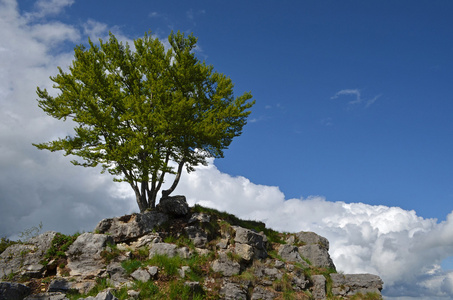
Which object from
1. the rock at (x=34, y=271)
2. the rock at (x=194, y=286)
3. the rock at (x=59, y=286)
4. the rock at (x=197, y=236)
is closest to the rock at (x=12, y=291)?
the rock at (x=59, y=286)

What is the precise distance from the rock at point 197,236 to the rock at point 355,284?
8068 millimetres

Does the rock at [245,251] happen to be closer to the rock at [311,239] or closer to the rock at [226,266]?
the rock at [226,266]

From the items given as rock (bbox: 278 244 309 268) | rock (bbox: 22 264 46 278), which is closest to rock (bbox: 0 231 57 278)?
rock (bbox: 22 264 46 278)

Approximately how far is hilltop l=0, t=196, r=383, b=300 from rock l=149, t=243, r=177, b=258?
2 centimetres

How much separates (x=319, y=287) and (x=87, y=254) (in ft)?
43.9

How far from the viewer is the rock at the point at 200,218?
21.2 meters

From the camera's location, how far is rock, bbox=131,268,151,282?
16094 millimetres

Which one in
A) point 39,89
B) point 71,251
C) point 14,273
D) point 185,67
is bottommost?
point 14,273

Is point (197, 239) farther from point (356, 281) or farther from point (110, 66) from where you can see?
point (110, 66)

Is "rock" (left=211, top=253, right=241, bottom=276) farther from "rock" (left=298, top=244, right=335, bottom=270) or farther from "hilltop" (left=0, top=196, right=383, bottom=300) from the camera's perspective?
"rock" (left=298, top=244, right=335, bottom=270)

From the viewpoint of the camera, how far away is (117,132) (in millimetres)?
20719

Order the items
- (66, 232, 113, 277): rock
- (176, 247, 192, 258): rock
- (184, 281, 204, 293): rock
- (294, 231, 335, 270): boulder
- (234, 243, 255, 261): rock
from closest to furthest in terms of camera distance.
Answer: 1. (184, 281, 204, 293): rock
2. (66, 232, 113, 277): rock
3. (176, 247, 192, 258): rock
4. (234, 243, 255, 261): rock
5. (294, 231, 335, 270): boulder

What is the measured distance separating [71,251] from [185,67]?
14.1 m

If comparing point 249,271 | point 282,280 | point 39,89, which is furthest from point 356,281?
point 39,89
